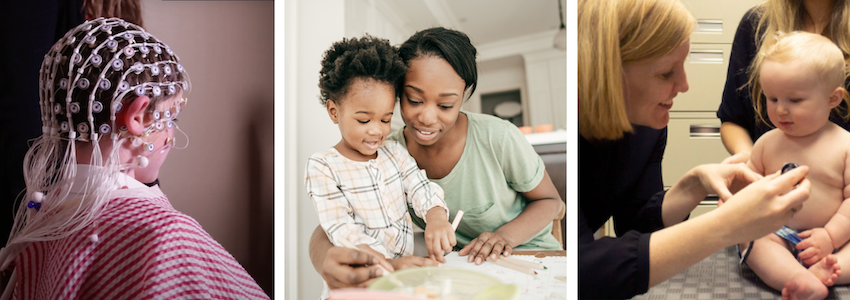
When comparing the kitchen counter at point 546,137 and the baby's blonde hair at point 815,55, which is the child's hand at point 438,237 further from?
the baby's blonde hair at point 815,55

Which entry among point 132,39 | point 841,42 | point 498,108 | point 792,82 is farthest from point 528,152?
point 132,39

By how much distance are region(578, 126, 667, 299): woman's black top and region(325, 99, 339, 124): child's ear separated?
2.05ft

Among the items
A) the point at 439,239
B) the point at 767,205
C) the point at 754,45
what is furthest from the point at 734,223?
the point at 439,239

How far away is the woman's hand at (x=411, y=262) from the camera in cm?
110

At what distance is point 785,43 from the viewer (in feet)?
3.42

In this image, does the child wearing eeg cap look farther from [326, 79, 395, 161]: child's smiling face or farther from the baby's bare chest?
the baby's bare chest

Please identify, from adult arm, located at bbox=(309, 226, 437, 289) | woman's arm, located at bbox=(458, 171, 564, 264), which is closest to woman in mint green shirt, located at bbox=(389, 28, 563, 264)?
woman's arm, located at bbox=(458, 171, 564, 264)

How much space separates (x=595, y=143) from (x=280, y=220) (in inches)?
33.1

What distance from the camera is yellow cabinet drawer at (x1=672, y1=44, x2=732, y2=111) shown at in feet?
3.59

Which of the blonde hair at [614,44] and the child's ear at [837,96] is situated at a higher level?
the blonde hair at [614,44]

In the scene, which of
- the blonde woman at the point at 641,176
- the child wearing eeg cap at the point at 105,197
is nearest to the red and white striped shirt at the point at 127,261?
the child wearing eeg cap at the point at 105,197

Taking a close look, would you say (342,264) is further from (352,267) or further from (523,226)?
(523,226)

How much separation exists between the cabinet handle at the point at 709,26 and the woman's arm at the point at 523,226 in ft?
1.63

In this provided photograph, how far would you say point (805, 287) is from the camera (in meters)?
1.02
